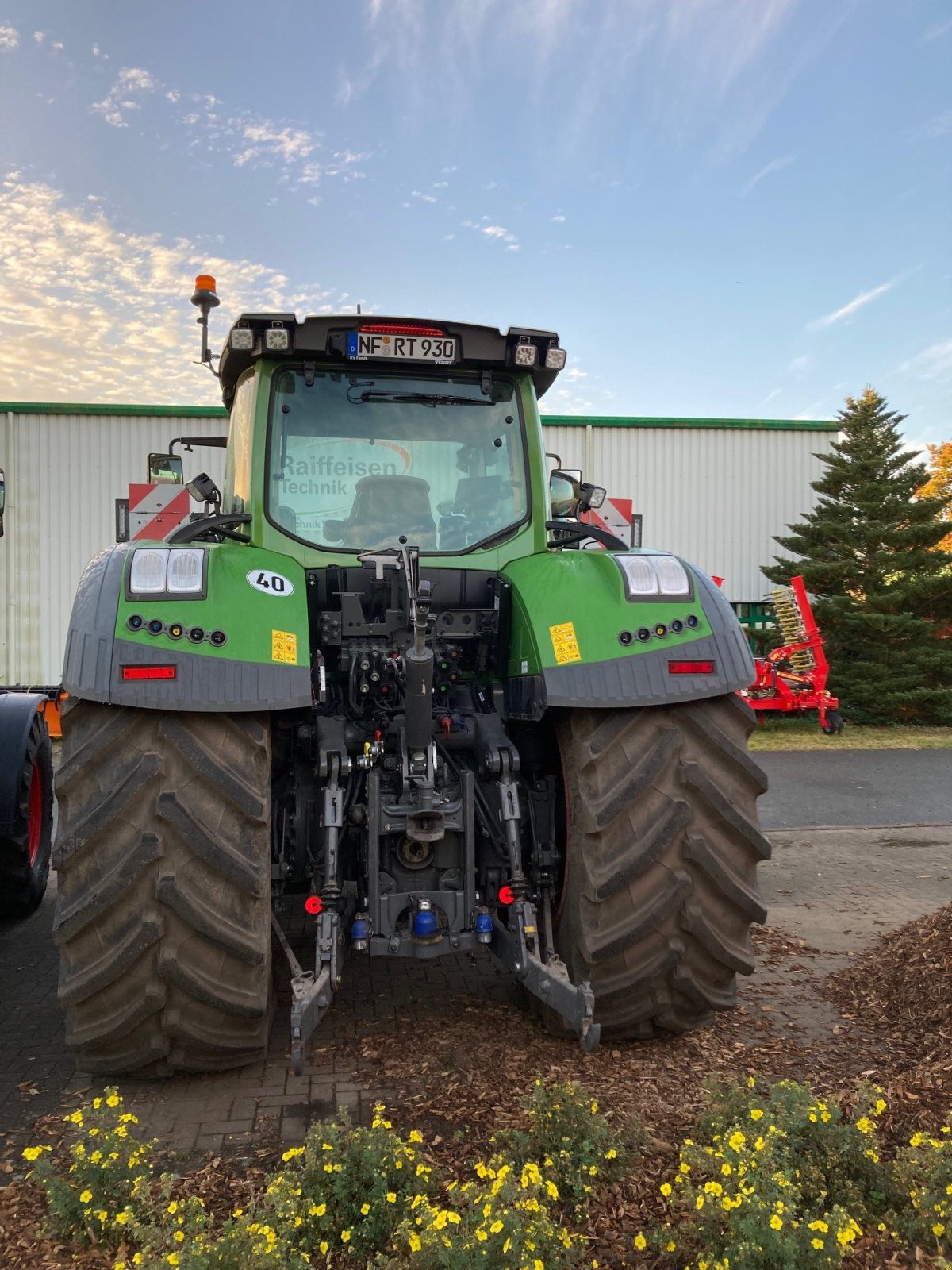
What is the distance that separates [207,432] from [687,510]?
26.1ft

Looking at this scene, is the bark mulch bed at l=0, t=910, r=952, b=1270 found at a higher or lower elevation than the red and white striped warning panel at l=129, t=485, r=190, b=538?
lower

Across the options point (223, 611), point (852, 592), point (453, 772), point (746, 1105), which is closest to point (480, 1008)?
point (453, 772)

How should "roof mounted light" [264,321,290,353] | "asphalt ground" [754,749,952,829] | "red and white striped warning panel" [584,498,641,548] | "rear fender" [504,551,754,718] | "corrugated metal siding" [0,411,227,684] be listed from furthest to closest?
"corrugated metal siding" [0,411,227,684], "asphalt ground" [754,749,952,829], "red and white striped warning panel" [584,498,641,548], "roof mounted light" [264,321,290,353], "rear fender" [504,551,754,718]

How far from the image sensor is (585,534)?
15.4 ft

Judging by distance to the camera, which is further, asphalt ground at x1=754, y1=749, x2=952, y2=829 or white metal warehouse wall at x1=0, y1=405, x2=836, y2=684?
white metal warehouse wall at x1=0, y1=405, x2=836, y2=684

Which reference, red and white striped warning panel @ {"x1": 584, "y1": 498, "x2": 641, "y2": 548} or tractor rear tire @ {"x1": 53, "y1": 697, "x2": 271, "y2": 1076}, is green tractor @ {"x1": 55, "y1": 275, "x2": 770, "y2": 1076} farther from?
red and white striped warning panel @ {"x1": 584, "y1": 498, "x2": 641, "y2": 548}

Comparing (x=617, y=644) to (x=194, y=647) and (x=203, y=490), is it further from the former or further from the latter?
(x=203, y=490)

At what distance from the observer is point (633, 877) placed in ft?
11.0

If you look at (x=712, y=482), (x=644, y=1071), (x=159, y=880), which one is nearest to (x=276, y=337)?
(x=159, y=880)

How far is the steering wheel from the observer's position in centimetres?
453

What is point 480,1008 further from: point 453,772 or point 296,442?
point 296,442

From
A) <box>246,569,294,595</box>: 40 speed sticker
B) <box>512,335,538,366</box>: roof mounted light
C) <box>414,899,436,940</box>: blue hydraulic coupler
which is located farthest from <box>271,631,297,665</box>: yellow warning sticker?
<box>512,335,538,366</box>: roof mounted light

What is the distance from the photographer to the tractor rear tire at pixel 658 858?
11.0ft

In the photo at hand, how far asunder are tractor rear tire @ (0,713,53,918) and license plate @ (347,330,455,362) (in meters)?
3.05
